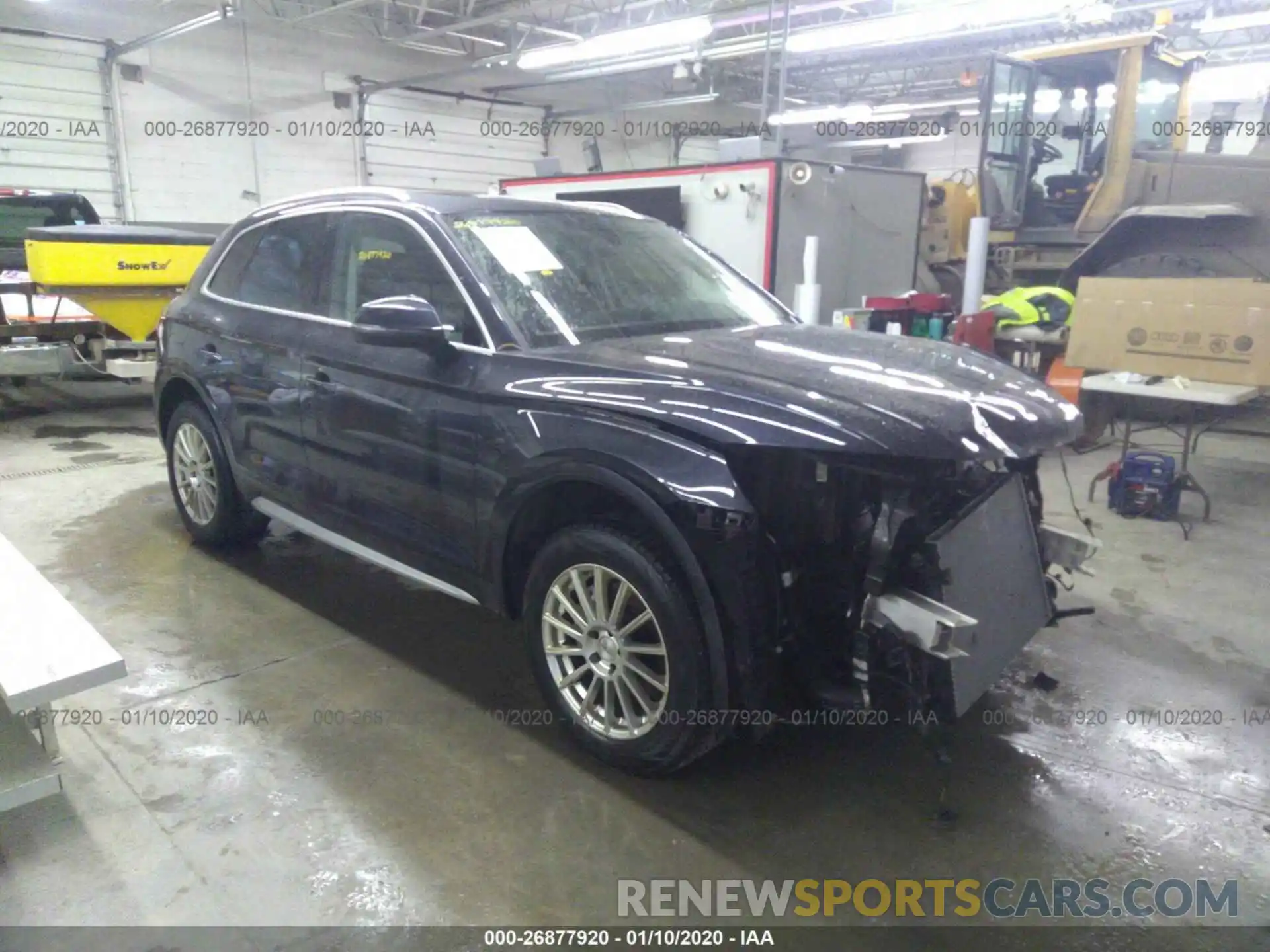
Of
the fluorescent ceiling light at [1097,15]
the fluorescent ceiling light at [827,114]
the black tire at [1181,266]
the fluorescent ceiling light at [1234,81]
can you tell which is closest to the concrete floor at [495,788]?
the black tire at [1181,266]

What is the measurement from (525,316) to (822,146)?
599 cm

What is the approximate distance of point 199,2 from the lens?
11.5 m

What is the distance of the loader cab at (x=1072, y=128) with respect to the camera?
7.57 meters

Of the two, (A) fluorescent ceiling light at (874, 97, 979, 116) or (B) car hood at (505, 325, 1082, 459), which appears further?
(A) fluorescent ceiling light at (874, 97, 979, 116)

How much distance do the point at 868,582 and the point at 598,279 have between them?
1.40 metres

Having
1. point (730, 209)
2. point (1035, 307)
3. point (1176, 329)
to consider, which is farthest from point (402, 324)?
point (1035, 307)

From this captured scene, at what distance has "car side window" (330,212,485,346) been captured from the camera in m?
2.75

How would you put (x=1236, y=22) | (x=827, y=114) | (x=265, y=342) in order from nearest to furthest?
(x=265, y=342), (x=1236, y=22), (x=827, y=114)

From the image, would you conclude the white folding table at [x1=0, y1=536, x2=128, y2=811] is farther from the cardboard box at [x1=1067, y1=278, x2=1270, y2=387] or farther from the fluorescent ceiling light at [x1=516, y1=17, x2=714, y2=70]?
the fluorescent ceiling light at [x1=516, y1=17, x2=714, y2=70]

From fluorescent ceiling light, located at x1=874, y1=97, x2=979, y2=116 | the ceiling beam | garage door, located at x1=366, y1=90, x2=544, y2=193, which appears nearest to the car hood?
the ceiling beam

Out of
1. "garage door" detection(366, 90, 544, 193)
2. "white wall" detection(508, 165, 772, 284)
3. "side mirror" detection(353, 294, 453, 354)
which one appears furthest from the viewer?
"garage door" detection(366, 90, 544, 193)

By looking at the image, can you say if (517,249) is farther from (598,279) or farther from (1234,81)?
(1234,81)

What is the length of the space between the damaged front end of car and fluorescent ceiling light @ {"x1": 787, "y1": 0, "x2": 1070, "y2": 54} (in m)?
7.40

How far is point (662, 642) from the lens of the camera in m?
2.26
